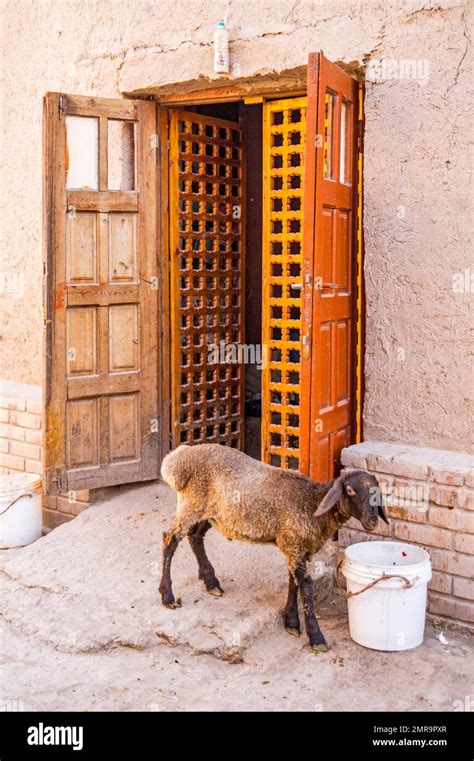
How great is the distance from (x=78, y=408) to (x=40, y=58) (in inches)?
119

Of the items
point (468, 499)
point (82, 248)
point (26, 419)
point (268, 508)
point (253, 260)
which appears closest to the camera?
point (268, 508)

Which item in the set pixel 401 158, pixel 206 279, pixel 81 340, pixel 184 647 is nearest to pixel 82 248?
pixel 81 340

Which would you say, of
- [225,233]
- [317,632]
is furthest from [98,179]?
[317,632]

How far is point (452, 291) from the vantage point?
5465 mm

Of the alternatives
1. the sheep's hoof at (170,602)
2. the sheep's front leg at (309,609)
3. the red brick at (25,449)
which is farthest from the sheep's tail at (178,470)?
the red brick at (25,449)

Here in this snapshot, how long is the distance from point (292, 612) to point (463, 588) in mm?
1022

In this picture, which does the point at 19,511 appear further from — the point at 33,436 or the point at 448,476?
the point at 448,476

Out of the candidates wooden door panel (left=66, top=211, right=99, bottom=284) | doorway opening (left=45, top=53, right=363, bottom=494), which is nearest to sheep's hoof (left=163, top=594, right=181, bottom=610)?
doorway opening (left=45, top=53, right=363, bottom=494)

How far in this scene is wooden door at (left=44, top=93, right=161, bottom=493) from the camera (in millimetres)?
Answer: 6453

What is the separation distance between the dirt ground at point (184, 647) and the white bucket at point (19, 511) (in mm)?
544

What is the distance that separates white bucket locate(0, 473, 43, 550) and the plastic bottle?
135 inches

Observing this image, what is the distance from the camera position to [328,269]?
216 inches

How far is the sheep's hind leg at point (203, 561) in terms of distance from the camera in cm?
560

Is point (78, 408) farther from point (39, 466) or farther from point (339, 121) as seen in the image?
point (339, 121)
